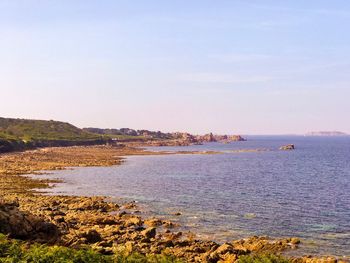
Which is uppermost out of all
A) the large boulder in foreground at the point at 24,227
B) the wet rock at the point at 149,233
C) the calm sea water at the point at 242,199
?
the large boulder in foreground at the point at 24,227

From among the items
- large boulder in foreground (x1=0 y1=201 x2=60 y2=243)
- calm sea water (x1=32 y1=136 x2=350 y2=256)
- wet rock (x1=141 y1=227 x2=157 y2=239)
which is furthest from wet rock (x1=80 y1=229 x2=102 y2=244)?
calm sea water (x1=32 y1=136 x2=350 y2=256)

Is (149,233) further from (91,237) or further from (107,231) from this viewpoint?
(91,237)

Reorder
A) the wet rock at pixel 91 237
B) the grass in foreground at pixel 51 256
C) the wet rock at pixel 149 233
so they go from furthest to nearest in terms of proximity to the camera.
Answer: the wet rock at pixel 149 233 → the wet rock at pixel 91 237 → the grass in foreground at pixel 51 256

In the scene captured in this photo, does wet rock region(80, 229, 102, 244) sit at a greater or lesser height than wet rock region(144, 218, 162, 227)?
greater

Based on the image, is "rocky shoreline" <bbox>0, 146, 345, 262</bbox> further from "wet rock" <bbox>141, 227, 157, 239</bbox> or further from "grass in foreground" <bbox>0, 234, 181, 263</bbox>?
Result: "grass in foreground" <bbox>0, 234, 181, 263</bbox>

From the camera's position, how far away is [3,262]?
21.3 meters

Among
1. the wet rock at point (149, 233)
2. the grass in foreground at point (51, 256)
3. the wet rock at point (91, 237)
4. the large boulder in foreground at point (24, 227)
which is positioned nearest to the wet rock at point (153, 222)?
the wet rock at point (149, 233)

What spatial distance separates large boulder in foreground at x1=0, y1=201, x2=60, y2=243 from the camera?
31484mm

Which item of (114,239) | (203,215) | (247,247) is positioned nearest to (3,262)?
(114,239)

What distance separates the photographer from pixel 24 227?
32.6 m

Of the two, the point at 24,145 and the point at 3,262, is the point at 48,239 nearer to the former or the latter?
the point at 3,262

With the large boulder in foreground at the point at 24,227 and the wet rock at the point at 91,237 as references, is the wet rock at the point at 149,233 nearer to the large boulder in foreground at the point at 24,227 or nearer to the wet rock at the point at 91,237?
the wet rock at the point at 91,237

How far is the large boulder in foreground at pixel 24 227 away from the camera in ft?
103

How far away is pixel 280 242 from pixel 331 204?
2793cm
